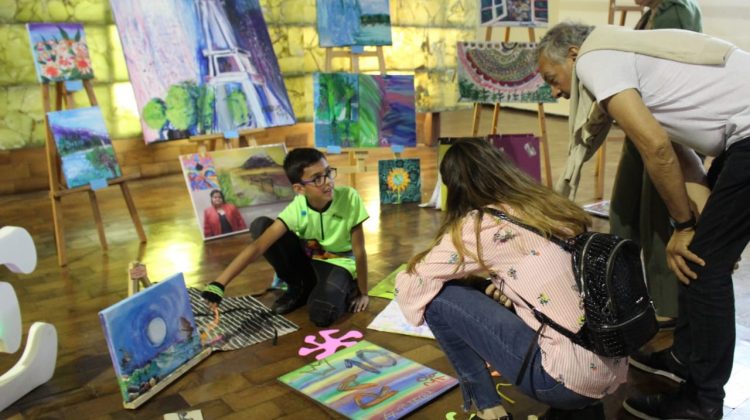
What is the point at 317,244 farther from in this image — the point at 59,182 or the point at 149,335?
the point at 59,182

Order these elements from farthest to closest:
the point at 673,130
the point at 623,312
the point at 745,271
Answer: the point at 745,271
the point at 673,130
the point at 623,312

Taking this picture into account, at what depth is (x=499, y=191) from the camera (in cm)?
159

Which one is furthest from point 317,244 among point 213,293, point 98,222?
point 98,222

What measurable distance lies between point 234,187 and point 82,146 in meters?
0.81

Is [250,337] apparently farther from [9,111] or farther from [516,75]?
[9,111]

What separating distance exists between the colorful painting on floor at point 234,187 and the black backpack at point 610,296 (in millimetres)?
2620

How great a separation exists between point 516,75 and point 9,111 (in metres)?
3.36

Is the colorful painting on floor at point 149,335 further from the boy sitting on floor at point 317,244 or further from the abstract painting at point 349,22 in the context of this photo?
the abstract painting at point 349,22

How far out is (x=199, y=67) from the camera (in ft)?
12.9

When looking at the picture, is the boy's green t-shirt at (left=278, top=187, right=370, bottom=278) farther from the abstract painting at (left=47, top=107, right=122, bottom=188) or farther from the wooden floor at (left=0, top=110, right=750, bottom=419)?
the abstract painting at (left=47, top=107, right=122, bottom=188)

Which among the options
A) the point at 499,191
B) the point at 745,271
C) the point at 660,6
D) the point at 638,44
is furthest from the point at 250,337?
the point at 745,271

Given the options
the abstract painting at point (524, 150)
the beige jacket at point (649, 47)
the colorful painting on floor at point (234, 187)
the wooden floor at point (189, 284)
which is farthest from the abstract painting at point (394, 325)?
the abstract painting at point (524, 150)

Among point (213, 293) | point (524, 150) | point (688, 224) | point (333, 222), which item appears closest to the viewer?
point (688, 224)

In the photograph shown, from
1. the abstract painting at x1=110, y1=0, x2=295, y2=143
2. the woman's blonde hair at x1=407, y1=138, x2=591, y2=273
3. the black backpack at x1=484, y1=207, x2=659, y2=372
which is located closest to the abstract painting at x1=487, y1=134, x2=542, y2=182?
the abstract painting at x1=110, y1=0, x2=295, y2=143
